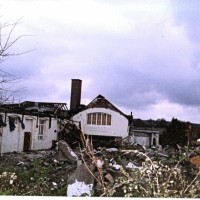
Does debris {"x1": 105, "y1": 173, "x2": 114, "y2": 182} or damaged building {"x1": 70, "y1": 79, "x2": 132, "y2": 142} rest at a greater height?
damaged building {"x1": 70, "y1": 79, "x2": 132, "y2": 142}

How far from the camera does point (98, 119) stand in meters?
13.1

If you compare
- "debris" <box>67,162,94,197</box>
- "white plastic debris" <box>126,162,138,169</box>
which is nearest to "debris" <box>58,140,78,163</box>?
"white plastic debris" <box>126,162,138,169</box>

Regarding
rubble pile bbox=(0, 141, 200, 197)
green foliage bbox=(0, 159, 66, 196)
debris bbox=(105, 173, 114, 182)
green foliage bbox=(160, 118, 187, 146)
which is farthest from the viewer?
green foliage bbox=(160, 118, 187, 146)

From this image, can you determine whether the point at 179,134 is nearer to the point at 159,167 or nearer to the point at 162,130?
the point at 162,130

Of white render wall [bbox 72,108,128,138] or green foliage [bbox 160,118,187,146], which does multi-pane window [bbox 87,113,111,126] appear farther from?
green foliage [bbox 160,118,187,146]

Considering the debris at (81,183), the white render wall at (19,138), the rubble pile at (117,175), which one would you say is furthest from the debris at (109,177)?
the white render wall at (19,138)

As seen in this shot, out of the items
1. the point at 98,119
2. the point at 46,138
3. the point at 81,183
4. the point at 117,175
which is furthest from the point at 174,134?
the point at 46,138

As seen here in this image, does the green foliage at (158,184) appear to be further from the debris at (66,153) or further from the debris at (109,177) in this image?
the debris at (66,153)

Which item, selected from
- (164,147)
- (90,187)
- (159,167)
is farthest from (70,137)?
(159,167)

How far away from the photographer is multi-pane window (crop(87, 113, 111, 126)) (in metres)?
12.1

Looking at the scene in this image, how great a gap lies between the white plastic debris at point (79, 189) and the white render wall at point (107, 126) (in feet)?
8.89

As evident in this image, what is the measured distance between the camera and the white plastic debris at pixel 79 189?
767 cm

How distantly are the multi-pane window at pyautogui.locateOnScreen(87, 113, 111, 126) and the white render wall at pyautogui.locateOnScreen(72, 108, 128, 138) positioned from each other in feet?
0.39

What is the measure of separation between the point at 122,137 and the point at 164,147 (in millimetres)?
2644
